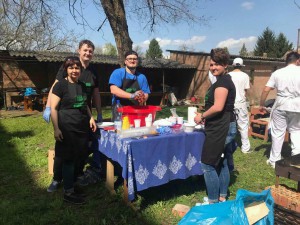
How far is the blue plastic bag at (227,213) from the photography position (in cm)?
199

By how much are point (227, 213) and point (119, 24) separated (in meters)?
6.80

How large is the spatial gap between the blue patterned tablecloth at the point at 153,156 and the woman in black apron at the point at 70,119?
1.17ft

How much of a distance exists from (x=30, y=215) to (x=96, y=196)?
0.81 metres

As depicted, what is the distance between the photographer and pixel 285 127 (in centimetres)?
456

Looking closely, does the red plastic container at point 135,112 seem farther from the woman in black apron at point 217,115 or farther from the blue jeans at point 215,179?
the blue jeans at point 215,179

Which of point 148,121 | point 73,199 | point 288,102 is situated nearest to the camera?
point 148,121

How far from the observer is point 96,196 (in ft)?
11.9

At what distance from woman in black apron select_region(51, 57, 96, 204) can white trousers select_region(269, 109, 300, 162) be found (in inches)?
123

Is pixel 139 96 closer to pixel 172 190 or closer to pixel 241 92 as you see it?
pixel 172 190

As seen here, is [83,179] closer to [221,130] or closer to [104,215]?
[104,215]

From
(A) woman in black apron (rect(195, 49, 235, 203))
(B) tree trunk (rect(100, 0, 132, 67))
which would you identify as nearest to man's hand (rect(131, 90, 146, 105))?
(A) woman in black apron (rect(195, 49, 235, 203))

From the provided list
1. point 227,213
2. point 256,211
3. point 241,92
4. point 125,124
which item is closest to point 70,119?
point 125,124

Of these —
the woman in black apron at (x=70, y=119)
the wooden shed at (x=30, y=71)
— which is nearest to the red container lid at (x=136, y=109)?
the woman in black apron at (x=70, y=119)

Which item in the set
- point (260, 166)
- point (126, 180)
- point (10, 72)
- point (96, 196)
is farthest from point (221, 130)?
point (10, 72)
